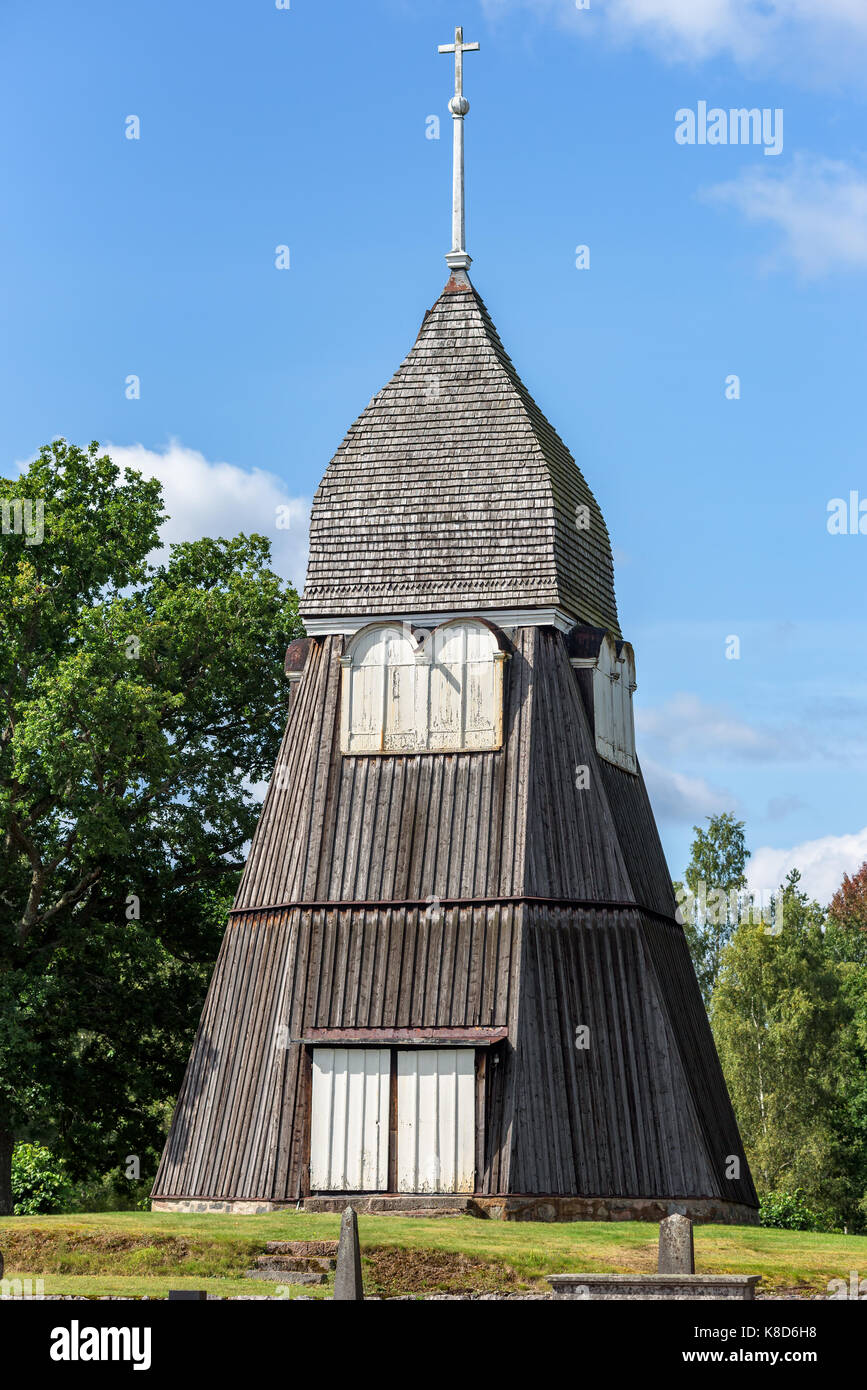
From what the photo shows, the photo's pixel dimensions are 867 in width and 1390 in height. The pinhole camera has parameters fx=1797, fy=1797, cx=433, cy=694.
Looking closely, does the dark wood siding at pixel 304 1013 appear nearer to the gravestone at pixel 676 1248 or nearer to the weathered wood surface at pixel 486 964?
the weathered wood surface at pixel 486 964

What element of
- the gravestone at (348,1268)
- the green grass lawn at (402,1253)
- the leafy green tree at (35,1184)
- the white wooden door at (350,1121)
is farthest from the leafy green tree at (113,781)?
the gravestone at (348,1268)

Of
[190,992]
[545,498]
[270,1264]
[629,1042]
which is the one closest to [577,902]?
[629,1042]

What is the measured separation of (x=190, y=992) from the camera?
122 ft

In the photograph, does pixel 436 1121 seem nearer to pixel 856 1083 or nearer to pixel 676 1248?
pixel 676 1248

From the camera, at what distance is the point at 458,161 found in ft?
109

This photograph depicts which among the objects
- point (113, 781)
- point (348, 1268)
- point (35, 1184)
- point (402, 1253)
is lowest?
point (402, 1253)

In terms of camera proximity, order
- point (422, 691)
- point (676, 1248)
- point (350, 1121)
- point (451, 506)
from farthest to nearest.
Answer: point (451, 506) → point (422, 691) → point (350, 1121) → point (676, 1248)

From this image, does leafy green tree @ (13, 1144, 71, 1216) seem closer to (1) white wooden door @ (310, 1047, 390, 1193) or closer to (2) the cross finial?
(1) white wooden door @ (310, 1047, 390, 1193)

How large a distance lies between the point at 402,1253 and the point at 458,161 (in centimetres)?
2053

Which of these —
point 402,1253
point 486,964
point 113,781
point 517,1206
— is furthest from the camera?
point 113,781

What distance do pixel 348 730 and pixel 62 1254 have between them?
36.0 feet

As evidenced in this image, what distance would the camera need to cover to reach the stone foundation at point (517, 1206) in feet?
85.9

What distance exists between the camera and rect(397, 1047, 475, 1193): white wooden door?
1055 inches

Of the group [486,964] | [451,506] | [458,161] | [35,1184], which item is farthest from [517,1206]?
[458,161]
